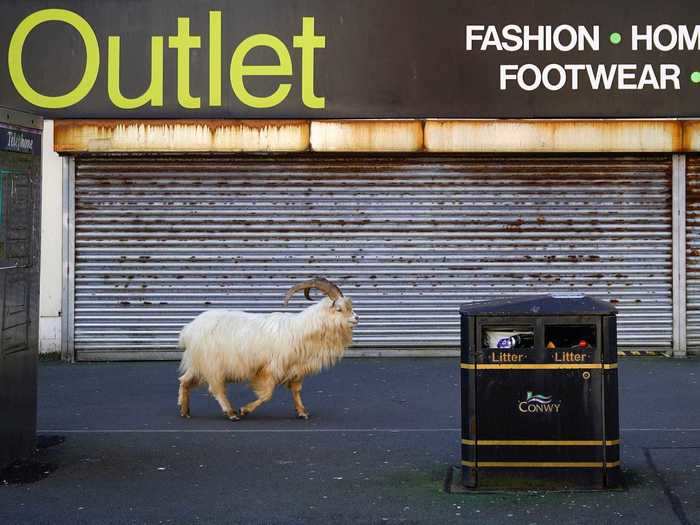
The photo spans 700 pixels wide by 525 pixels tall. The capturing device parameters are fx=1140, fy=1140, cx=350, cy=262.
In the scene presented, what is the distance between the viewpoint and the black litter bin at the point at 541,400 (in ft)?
23.3

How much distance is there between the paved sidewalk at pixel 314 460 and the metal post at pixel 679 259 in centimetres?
147

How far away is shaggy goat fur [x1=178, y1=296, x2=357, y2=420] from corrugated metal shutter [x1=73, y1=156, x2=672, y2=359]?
3.98 m

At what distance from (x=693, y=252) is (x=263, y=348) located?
6453 millimetres

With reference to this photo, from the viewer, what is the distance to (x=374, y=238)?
45.9ft

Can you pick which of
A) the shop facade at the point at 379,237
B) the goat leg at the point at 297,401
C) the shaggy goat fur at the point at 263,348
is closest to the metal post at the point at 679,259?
the shop facade at the point at 379,237

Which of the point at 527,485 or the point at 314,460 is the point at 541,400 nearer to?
the point at 527,485

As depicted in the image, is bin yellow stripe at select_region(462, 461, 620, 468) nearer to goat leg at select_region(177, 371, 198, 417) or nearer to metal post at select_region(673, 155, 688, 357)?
goat leg at select_region(177, 371, 198, 417)

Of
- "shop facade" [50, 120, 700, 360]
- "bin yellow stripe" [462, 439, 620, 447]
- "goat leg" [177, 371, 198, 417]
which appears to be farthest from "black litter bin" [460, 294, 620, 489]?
"shop facade" [50, 120, 700, 360]

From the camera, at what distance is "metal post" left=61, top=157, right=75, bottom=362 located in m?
14.0

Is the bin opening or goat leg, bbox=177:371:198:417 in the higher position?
the bin opening

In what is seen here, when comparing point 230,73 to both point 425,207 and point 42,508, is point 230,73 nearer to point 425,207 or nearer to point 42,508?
point 425,207

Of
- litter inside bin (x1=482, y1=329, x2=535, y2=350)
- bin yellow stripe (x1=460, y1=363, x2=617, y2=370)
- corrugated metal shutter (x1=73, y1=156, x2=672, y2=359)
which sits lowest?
bin yellow stripe (x1=460, y1=363, x2=617, y2=370)

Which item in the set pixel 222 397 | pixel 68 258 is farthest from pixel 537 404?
pixel 68 258

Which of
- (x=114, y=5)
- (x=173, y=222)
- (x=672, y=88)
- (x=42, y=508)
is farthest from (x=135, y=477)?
(x=672, y=88)
